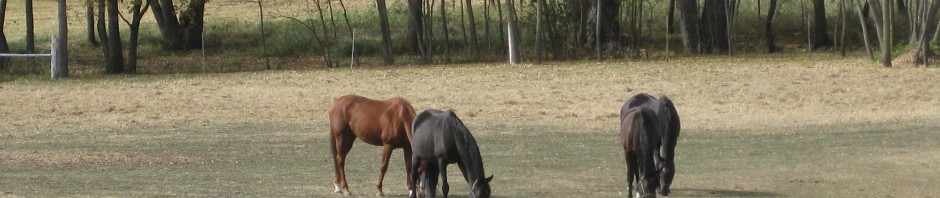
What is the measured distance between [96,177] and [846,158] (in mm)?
9179

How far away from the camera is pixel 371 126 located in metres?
14.4

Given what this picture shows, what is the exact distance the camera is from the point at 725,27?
143 feet

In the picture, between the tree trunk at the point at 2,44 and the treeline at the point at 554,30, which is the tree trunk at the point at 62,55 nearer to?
the treeline at the point at 554,30

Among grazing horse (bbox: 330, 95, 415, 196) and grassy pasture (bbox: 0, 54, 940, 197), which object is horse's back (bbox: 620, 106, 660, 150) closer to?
grassy pasture (bbox: 0, 54, 940, 197)

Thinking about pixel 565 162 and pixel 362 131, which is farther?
pixel 565 162

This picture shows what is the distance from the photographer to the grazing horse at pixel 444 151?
1245 centimetres

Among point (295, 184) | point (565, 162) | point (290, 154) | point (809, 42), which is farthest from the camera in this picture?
point (809, 42)

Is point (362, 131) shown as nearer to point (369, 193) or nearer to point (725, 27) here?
point (369, 193)

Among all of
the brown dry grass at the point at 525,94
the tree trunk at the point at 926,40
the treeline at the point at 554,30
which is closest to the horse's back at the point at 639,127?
the brown dry grass at the point at 525,94

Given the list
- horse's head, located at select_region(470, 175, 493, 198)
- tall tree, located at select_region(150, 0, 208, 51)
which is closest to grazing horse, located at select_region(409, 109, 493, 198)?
horse's head, located at select_region(470, 175, 493, 198)

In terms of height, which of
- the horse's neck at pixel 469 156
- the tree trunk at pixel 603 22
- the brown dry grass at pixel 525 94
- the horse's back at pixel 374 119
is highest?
the tree trunk at pixel 603 22

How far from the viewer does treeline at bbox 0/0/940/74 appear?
3822 centimetres

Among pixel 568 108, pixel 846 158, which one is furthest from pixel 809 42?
pixel 846 158

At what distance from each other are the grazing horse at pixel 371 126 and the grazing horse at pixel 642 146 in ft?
6.72
